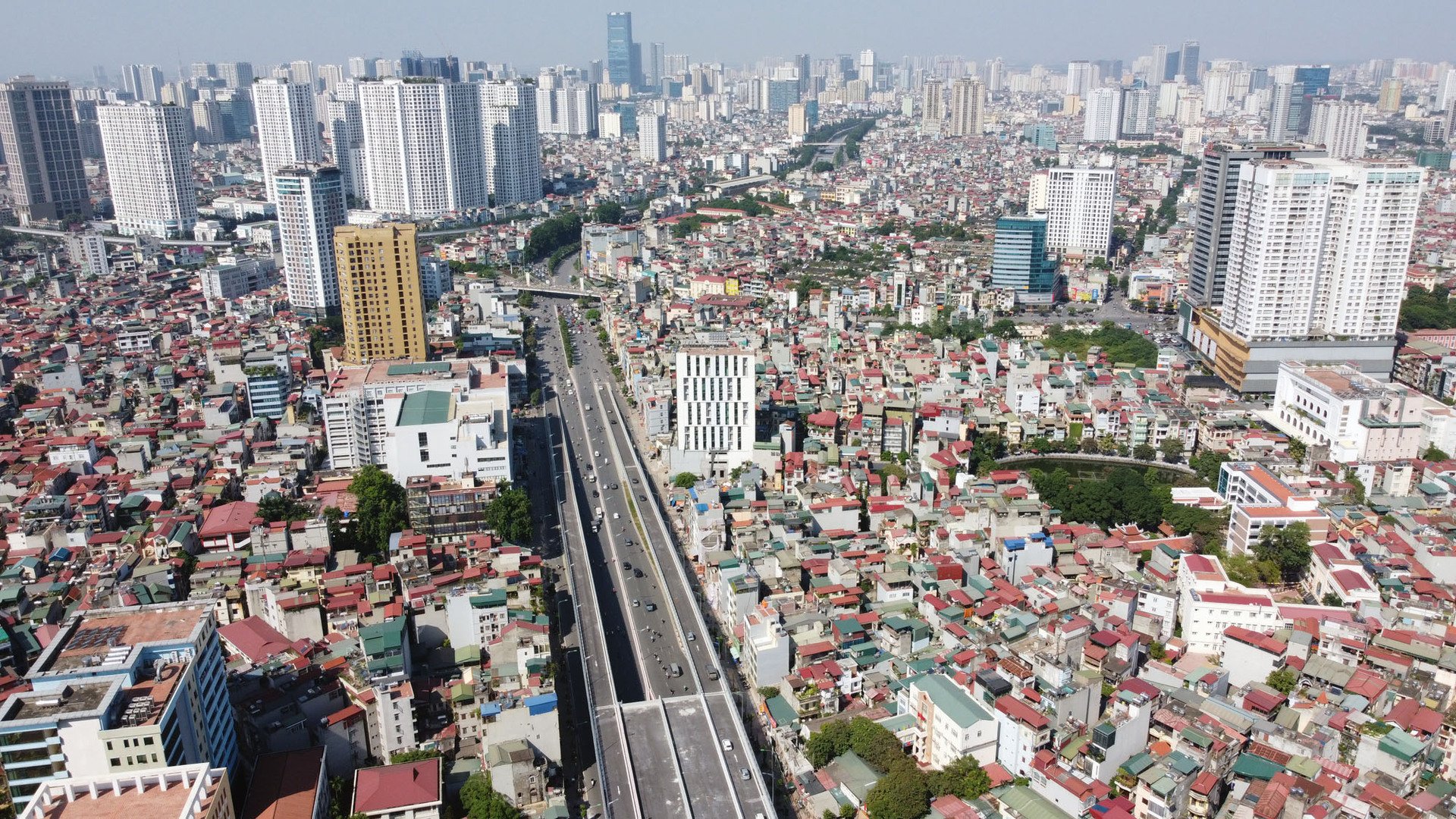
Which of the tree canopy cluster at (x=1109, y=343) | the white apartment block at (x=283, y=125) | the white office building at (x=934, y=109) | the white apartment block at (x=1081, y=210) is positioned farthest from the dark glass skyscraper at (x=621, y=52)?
the tree canopy cluster at (x=1109, y=343)

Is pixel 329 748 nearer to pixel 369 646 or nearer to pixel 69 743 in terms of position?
pixel 369 646

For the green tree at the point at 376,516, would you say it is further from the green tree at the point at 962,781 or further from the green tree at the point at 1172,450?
the green tree at the point at 1172,450

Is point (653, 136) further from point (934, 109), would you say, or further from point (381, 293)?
point (381, 293)

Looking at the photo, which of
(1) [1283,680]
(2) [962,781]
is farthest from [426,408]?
(1) [1283,680]

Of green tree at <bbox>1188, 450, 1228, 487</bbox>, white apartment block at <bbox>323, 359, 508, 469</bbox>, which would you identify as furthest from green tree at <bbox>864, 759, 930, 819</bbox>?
white apartment block at <bbox>323, 359, 508, 469</bbox>

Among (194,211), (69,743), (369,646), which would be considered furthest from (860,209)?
(69,743)
